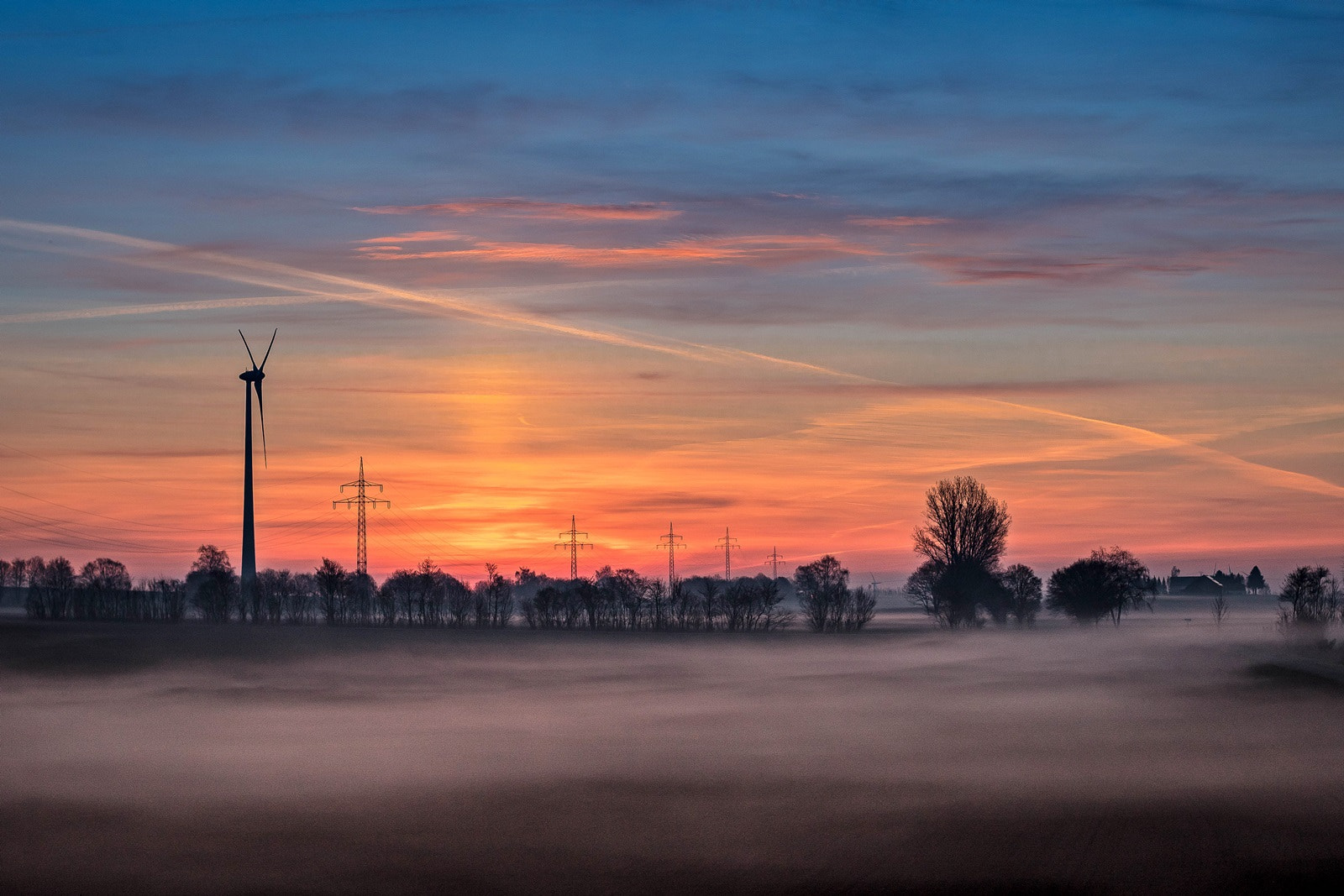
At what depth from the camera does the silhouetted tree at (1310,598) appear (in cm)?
14738

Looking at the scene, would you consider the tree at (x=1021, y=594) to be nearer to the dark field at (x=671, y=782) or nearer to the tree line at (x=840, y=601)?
the tree line at (x=840, y=601)

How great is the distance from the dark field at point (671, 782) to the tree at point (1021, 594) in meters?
72.7

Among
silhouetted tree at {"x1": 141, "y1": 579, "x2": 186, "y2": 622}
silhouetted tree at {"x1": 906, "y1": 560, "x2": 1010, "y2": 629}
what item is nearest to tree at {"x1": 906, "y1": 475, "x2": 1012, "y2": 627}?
silhouetted tree at {"x1": 906, "y1": 560, "x2": 1010, "y2": 629}

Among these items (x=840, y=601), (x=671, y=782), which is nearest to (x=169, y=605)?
(x=840, y=601)

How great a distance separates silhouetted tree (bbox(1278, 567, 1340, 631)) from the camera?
484 feet

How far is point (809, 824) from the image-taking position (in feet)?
125

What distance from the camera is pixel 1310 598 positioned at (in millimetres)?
157750

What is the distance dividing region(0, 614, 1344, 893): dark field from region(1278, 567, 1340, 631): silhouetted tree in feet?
192

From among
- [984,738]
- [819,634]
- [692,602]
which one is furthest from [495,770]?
[692,602]

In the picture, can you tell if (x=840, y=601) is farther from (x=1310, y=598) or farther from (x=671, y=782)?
(x=671, y=782)

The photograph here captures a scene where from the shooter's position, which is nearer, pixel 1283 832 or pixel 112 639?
pixel 1283 832

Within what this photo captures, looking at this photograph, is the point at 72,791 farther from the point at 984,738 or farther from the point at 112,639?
the point at 112,639

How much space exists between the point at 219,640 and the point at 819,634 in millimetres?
67482

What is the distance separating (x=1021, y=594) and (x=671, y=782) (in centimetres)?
13460
